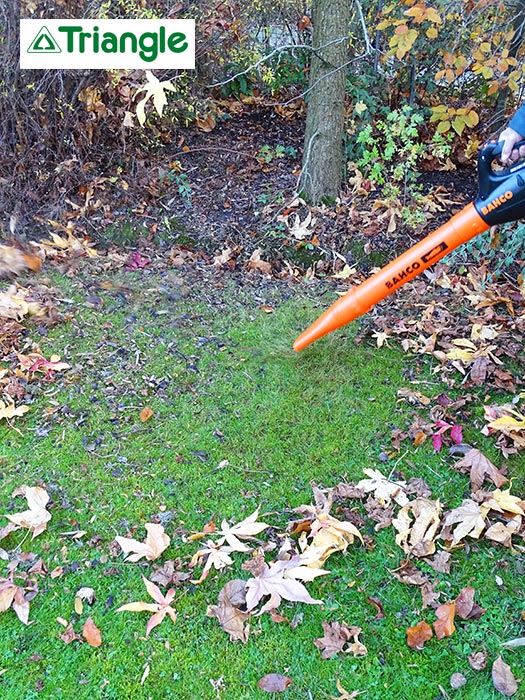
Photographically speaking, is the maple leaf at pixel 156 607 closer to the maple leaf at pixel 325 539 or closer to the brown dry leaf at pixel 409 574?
the maple leaf at pixel 325 539

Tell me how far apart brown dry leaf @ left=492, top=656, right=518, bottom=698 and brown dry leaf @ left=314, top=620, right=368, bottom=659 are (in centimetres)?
39

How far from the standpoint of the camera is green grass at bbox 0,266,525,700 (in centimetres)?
181

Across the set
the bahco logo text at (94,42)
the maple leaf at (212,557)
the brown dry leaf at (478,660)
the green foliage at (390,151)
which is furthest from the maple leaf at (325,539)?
the bahco logo text at (94,42)

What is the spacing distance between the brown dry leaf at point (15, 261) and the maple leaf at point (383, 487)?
2.68m

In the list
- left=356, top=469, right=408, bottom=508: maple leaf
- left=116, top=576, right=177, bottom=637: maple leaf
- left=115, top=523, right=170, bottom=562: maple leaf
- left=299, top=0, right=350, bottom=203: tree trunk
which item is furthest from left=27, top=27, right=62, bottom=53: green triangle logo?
left=116, top=576, right=177, bottom=637: maple leaf

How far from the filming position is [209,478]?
8.03 ft

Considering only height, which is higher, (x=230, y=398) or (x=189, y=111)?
(x=189, y=111)

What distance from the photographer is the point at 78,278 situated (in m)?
3.81

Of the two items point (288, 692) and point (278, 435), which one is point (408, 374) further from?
point (288, 692)

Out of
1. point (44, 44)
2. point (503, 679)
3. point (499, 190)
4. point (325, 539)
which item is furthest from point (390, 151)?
point (503, 679)

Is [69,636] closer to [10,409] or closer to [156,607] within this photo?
[156,607]

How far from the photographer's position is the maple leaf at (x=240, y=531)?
2154 mm

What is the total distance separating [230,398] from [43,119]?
301cm

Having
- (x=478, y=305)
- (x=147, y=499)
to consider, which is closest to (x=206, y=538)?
(x=147, y=499)
